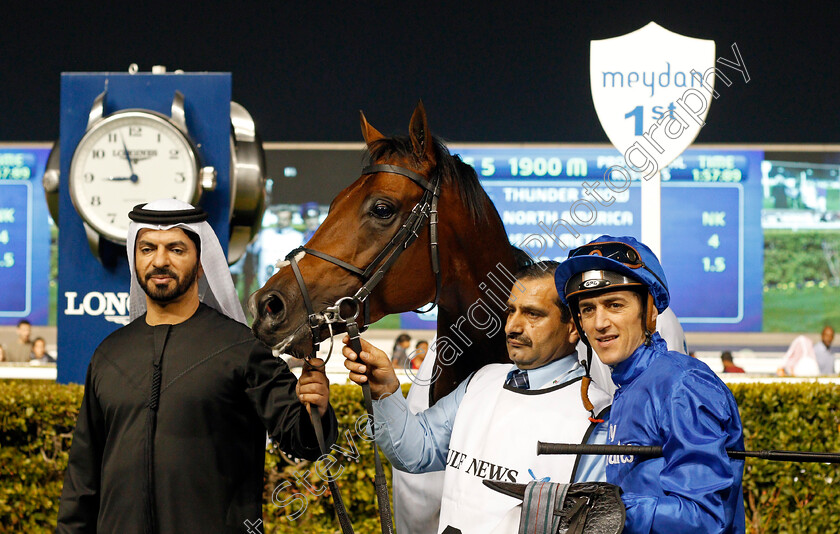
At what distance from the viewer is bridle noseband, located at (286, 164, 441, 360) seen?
1981mm

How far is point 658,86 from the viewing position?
12.4 ft

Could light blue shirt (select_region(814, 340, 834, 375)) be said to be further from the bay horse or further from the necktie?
the necktie

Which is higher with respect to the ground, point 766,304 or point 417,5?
point 417,5

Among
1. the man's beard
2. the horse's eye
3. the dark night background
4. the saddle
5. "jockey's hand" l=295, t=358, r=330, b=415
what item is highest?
the dark night background

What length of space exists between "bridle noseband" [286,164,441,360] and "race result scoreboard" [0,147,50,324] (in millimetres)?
9656

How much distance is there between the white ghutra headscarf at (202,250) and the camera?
2.32 metres

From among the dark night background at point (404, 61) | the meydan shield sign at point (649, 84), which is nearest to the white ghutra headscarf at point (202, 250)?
the meydan shield sign at point (649, 84)

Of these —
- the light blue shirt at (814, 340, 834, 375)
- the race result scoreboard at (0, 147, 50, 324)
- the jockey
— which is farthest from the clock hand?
the light blue shirt at (814, 340, 834, 375)

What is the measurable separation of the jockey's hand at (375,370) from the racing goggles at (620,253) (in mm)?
560

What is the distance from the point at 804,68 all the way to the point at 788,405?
8.55m

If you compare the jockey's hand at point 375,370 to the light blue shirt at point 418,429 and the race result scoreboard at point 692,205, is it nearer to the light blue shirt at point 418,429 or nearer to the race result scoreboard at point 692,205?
the light blue shirt at point 418,429

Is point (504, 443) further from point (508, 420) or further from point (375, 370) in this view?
point (375, 370)

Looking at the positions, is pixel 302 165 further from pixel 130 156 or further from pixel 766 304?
pixel 130 156

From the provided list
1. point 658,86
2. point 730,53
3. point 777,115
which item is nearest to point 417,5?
point 730,53
